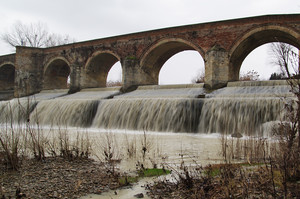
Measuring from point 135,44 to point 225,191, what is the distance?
617 inches

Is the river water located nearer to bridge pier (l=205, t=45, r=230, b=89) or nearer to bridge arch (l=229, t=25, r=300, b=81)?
bridge pier (l=205, t=45, r=230, b=89)

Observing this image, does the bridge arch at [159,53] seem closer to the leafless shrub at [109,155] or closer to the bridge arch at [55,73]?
the bridge arch at [55,73]

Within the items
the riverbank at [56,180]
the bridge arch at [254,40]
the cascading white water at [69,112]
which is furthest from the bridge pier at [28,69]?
the riverbank at [56,180]

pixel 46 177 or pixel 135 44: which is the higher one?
pixel 135 44

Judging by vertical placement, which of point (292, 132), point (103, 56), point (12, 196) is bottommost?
point (12, 196)

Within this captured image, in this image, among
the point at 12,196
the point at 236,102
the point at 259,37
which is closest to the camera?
the point at 12,196

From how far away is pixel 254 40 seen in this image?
14.4 meters

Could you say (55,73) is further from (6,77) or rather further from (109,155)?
(109,155)

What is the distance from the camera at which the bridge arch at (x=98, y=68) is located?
19531mm

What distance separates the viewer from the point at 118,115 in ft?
38.5

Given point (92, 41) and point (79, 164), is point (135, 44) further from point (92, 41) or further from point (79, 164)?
point (79, 164)

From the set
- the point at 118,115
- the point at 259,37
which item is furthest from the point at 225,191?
the point at 259,37

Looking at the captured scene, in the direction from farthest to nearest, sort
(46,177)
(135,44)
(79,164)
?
(135,44) → (79,164) → (46,177)

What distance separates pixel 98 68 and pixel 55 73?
18.1ft
